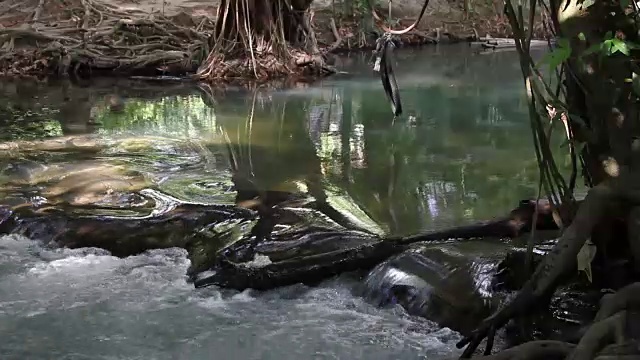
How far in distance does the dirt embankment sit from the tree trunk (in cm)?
49

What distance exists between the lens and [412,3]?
1622cm

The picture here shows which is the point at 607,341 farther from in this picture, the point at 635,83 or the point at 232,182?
the point at 232,182

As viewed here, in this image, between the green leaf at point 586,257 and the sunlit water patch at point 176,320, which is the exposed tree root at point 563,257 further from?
the sunlit water patch at point 176,320

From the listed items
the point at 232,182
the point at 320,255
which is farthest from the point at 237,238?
the point at 232,182

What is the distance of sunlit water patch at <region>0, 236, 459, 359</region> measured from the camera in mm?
2879

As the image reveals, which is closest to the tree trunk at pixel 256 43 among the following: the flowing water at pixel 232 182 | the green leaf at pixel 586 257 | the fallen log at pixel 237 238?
the flowing water at pixel 232 182

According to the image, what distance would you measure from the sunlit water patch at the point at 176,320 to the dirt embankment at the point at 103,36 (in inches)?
271

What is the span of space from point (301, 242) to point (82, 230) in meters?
1.17

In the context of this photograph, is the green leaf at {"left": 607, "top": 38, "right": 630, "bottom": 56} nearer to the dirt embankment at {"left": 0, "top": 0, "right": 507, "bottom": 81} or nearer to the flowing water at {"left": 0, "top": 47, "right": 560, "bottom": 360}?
the flowing water at {"left": 0, "top": 47, "right": 560, "bottom": 360}

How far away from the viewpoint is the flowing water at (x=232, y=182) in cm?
299

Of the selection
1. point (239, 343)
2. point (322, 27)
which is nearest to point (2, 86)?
point (322, 27)

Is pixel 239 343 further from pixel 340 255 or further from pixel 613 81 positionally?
pixel 613 81

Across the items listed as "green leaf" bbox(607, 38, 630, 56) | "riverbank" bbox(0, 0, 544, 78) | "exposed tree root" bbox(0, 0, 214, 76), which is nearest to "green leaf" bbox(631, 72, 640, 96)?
"green leaf" bbox(607, 38, 630, 56)

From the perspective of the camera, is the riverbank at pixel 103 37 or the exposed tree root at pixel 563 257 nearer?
the exposed tree root at pixel 563 257
